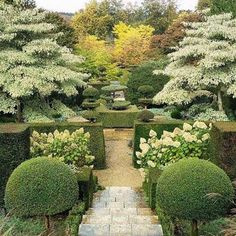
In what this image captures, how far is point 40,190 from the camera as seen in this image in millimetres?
7543

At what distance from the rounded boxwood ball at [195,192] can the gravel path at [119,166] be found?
16.7 feet

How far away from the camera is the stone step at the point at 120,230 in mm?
7996

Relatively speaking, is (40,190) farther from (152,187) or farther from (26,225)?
(152,187)

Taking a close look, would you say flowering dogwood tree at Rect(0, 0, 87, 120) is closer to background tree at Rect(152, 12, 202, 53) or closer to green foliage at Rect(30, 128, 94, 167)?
green foliage at Rect(30, 128, 94, 167)

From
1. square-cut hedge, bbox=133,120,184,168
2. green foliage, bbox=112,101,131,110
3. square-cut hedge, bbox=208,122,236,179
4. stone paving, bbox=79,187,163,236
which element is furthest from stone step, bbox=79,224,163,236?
green foliage, bbox=112,101,131,110

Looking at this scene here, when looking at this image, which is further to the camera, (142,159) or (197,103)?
(197,103)

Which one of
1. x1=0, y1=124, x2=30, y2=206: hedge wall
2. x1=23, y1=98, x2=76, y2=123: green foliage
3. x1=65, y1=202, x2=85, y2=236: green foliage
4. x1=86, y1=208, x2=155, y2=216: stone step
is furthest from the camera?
x1=23, y1=98, x2=76, y2=123: green foliage

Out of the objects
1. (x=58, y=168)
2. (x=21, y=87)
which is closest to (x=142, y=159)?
(x=58, y=168)

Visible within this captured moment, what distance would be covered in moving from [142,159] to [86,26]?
36002 millimetres

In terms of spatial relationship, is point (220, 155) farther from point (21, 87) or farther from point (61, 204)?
point (21, 87)

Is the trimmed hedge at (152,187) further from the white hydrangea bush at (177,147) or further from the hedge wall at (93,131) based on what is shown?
the hedge wall at (93,131)

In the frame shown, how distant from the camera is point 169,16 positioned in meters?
48.2

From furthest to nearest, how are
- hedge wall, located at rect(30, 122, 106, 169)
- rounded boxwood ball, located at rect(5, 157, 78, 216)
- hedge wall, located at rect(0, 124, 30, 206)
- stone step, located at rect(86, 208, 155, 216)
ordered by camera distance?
hedge wall, located at rect(30, 122, 106, 169) → hedge wall, located at rect(0, 124, 30, 206) → stone step, located at rect(86, 208, 155, 216) → rounded boxwood ball, located at rect(5, 157, 78, 216)

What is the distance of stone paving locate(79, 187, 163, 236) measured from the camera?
26.6 feet
